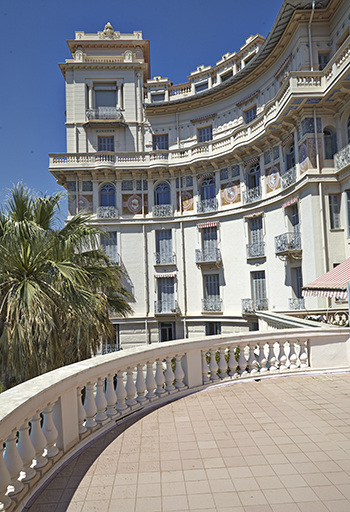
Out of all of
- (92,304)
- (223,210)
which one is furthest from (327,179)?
(92,304)

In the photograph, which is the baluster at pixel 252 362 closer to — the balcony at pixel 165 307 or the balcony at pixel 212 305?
the balcony at pixel 212 305

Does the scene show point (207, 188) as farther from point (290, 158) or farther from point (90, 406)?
point (90, 406)

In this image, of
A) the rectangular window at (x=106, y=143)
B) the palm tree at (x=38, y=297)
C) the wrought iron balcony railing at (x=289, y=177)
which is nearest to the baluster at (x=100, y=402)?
the palm tree at (x=38, y=297)

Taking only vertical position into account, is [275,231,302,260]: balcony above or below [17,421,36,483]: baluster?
above

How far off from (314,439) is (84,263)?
25.1ft

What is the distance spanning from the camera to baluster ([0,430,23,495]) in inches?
117

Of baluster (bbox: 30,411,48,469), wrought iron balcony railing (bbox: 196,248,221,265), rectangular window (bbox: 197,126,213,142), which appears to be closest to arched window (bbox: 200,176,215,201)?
rectangular window (bbox: 197,126,213,142)

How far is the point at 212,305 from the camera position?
24.3m

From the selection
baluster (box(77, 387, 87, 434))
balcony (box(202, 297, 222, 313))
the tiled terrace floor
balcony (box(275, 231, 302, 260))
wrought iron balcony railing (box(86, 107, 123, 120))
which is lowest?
the tiled terrace floor

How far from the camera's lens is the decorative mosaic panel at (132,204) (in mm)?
26031

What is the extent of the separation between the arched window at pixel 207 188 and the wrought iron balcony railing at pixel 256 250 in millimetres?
4927

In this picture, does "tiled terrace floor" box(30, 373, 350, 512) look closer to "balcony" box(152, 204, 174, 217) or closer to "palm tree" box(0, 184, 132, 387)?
"palm tree" box(0, 184, 132, 387)

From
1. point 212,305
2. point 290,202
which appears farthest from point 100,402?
point 212,305

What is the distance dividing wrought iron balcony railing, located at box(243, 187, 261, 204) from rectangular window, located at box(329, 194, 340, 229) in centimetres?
572
